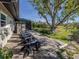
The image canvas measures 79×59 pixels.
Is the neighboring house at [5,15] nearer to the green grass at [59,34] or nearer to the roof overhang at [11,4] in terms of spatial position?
the roof overhang at [11,4]

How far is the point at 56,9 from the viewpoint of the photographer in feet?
75.9

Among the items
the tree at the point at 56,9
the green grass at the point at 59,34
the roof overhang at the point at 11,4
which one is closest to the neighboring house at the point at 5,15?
the roof overhang at the point at 11,4

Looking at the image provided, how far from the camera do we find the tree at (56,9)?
2307cm

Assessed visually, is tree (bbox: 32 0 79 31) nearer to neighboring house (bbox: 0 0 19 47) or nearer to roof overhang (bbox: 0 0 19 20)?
neighboring house (bbox: 0 0 19 47)

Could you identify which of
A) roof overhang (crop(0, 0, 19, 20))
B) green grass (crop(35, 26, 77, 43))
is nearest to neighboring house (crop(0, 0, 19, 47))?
roof overhang (crop(0, 0, 19, 20))

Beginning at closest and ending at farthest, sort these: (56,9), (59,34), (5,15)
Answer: (5,15) → (59,34) → (56,9)

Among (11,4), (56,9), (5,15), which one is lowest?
(5,15)

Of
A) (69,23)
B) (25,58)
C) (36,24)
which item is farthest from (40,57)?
(36,24)

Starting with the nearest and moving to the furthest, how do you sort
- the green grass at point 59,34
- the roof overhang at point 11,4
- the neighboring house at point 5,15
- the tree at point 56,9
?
the roof overhang at point 11,4 < the neighboring house at point 5,15 < the green grass at point 59,34 < the tree at point 56,9

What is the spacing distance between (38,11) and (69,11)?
428 centimetres

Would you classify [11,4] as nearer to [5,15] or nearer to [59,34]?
[5,15]

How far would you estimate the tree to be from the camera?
23.1 meters

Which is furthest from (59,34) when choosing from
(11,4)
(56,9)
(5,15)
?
(11,4)

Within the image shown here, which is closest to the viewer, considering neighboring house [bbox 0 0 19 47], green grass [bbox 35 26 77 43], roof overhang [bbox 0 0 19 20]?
roof overhang [bbox 0 0 19 20]
